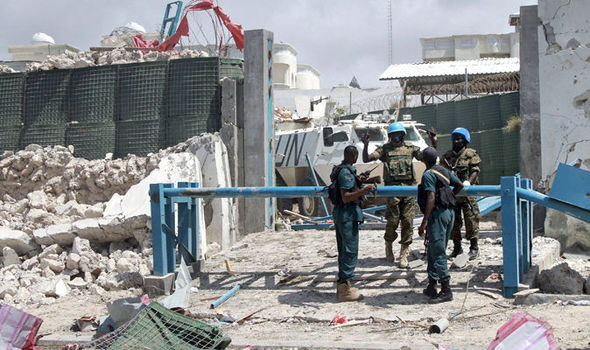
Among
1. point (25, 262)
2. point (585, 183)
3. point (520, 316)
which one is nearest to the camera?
point (520, 316)

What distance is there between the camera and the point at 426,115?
16.4 metres

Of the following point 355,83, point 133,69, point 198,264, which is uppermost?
point 355,83

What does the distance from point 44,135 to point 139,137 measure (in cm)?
169

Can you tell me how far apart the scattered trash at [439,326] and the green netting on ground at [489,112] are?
35.0 ft

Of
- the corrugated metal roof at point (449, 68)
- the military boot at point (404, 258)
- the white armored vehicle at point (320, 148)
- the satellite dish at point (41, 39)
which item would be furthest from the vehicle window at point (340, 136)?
the satellite dish at point (41, 39)

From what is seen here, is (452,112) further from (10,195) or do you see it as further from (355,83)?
(355,83)

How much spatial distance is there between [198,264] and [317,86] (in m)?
36.7

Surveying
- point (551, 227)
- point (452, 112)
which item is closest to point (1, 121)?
point (551, 227)

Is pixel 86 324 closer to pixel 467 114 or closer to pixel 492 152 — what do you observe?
pixel 492 152

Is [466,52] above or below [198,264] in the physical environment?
above

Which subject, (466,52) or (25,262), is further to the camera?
(466,52)

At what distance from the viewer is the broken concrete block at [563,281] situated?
5.41 m

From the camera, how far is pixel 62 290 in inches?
267

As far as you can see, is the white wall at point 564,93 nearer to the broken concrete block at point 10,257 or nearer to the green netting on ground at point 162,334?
Answer: the green netting on ground at point 162,334
